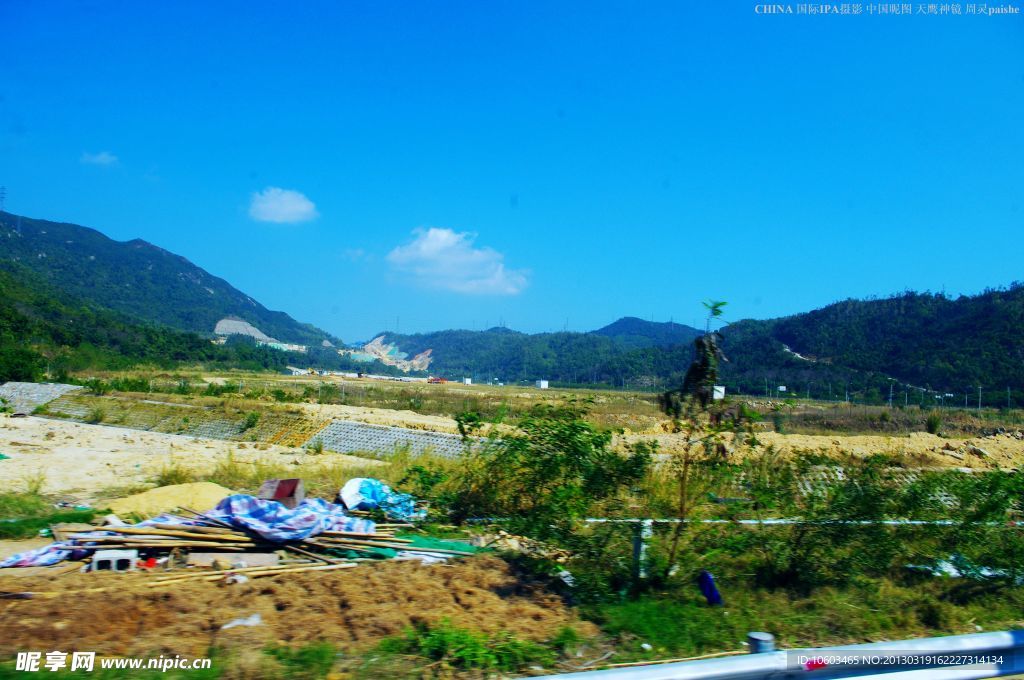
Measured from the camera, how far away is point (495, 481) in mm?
8500

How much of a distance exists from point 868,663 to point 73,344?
217 ft

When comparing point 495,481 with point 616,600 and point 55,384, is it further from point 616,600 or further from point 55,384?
point 55,384

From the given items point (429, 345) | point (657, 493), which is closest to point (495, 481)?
point (657, 493)

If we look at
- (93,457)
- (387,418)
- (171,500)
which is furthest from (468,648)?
(387,418)

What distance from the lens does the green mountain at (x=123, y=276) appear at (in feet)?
469

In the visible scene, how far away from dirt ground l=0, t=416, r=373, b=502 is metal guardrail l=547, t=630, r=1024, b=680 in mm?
9753

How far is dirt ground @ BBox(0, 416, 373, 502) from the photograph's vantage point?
38.8 ft

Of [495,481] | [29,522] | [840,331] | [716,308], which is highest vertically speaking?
[840,331]

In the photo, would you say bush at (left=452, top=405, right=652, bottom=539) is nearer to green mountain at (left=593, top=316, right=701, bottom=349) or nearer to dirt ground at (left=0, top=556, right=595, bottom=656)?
dirt ground at (left=0, top=556, right=595, bottom=656)

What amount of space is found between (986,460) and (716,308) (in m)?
16.8

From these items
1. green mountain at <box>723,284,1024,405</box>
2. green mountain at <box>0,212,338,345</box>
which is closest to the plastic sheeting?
green mountain at <box>723,284,1024,405</box>

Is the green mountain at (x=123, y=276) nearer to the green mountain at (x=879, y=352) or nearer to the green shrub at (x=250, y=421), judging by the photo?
the green mountain at (x=879, y=352)

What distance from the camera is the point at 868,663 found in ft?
13.8

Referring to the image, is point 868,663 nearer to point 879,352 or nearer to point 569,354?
point 879,352
